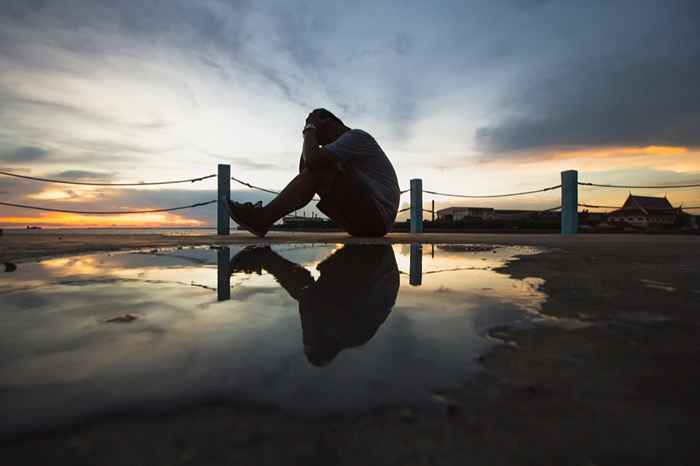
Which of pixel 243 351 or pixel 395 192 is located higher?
pixel 395 192

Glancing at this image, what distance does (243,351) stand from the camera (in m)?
0.89

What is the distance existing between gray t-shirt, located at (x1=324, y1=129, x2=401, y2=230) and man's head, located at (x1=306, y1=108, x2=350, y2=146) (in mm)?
561

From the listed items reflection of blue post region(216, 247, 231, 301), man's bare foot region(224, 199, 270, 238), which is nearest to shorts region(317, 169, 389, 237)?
man's bare foot region(224, 199, 270, 238)

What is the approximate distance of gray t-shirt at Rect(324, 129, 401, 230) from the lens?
5.09 metres

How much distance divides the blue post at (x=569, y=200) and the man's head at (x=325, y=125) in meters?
5.33

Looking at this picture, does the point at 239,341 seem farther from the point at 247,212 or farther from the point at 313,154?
the point at 247,212

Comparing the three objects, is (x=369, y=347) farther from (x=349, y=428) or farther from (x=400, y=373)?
(x=349, y=428)

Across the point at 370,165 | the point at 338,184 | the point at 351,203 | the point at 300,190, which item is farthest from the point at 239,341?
the point at 370,165

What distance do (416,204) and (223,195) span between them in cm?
547

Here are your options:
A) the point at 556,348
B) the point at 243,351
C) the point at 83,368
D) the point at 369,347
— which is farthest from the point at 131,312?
the point at 556,348

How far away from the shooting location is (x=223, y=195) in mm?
8039

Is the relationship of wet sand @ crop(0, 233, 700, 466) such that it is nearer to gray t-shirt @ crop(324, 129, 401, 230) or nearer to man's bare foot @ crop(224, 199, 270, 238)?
gray t-shirt @ crop(324, 129, 401, 230)

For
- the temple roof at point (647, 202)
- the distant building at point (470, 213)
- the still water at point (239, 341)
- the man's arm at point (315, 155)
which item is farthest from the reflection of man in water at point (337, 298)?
the temple roof at point (647, 202)

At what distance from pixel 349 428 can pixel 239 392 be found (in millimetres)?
244
